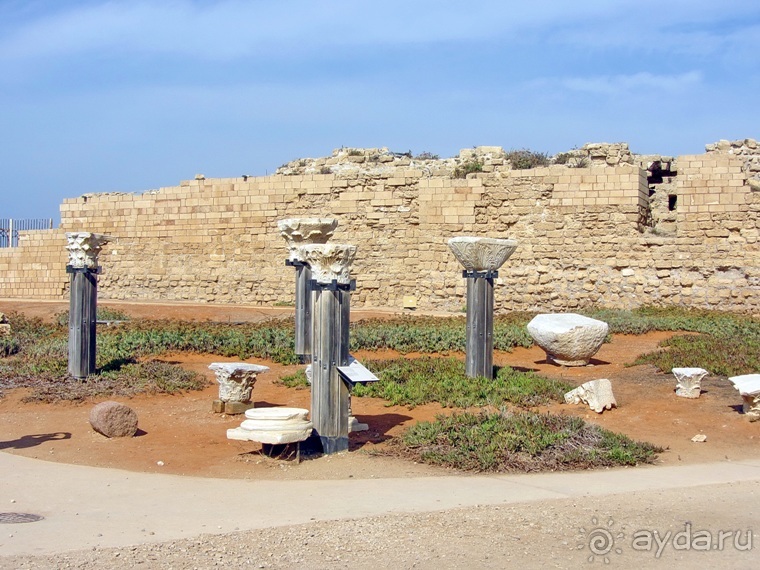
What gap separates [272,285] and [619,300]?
8.49 meters

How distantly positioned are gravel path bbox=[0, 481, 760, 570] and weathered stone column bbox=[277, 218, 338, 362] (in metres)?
6.70

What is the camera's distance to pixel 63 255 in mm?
23969

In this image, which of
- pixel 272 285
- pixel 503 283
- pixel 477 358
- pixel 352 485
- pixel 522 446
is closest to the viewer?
pixel 352 485

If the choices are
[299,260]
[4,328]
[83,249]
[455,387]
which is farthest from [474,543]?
[4,328]

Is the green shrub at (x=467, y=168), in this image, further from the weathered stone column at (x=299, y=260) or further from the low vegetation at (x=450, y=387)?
the low vegetation at (x=450, y=387)

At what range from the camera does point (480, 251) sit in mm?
11500

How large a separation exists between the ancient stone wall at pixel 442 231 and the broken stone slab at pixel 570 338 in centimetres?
617

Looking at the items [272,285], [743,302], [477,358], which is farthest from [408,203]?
[477,358]

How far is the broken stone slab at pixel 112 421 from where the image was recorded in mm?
9000

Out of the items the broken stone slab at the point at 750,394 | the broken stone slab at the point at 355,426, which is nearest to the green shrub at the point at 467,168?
the broken stone slab at the point at 750,394

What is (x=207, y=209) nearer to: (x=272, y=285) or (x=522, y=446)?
(x=272, y=285)

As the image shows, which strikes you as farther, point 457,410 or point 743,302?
point 743,302

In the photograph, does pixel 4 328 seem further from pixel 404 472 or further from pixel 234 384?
pixel 404 472

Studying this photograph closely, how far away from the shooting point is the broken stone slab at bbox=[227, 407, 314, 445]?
7.79 meters
